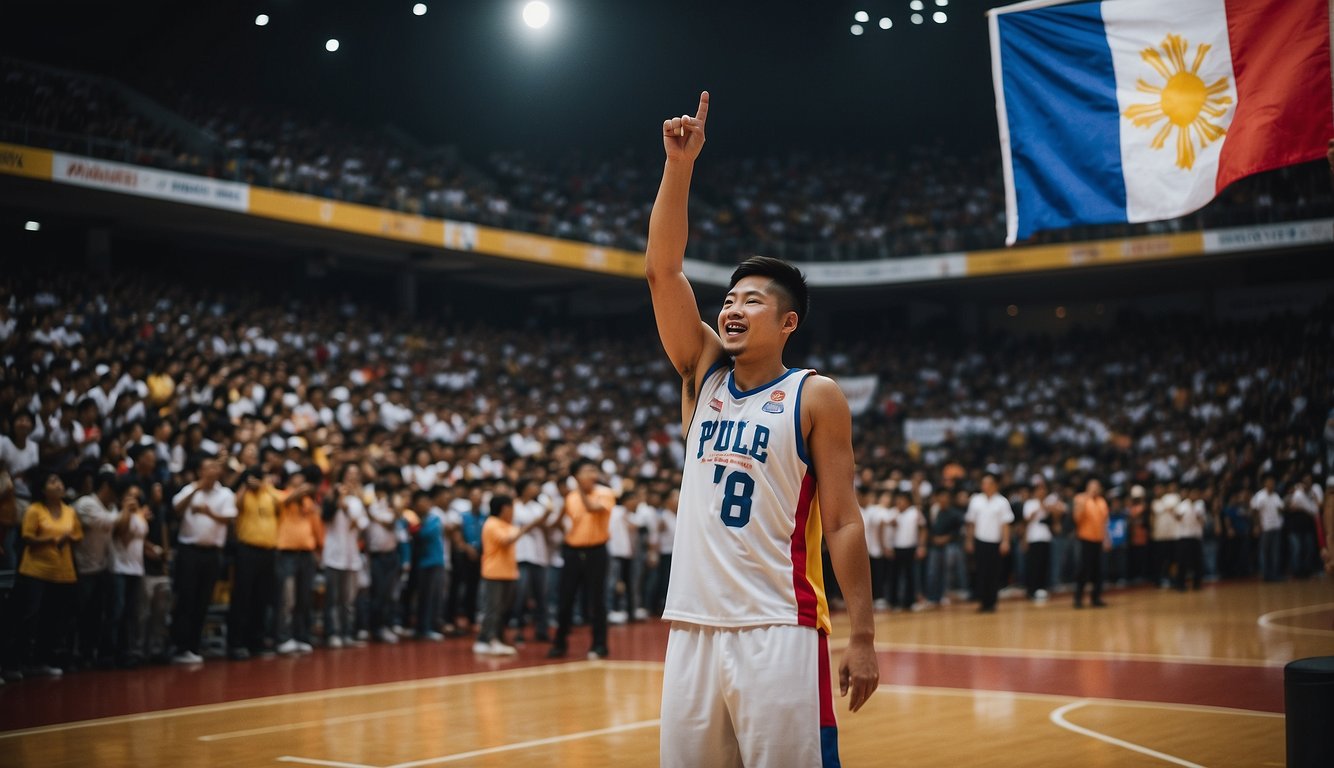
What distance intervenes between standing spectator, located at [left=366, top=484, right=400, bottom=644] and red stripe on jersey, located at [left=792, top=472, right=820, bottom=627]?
34.3ft

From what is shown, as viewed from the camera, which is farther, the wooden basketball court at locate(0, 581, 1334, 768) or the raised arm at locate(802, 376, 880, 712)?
the wooden basketball court at locate(0, 581, 1334, 768)

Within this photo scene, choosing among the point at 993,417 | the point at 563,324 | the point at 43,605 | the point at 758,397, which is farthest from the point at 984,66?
the point at 758,397

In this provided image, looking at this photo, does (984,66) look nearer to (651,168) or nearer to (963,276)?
(963,276)

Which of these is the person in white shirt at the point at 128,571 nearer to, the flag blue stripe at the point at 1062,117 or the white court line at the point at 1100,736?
the white court line at the point at 1100,736

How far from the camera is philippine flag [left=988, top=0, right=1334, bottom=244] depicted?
5621 mm

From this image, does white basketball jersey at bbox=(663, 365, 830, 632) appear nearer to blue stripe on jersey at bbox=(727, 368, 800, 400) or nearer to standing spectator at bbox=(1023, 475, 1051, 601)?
blue stripe on jersey at bbox=(727, 368, 800, 400)

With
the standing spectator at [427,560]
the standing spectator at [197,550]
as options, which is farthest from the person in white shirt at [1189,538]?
the standing spectator at [197,550]

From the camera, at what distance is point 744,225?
107 feet

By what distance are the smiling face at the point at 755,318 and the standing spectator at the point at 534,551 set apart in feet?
32.1

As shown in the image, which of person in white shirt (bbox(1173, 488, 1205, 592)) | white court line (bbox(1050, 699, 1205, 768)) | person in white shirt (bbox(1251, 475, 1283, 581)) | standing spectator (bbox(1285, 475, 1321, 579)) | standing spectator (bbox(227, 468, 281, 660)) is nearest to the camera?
white court line (bbox(1050, 699, 1205, 768))

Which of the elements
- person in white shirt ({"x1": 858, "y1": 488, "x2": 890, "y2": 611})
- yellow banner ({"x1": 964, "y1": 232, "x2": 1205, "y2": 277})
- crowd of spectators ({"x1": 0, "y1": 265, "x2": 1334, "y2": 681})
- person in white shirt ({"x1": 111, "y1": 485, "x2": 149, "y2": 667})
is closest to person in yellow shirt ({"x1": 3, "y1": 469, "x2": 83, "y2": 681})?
crowd of spectators ({"x1": 0, "y1": 265, "x2": 1334, "y2": 681})

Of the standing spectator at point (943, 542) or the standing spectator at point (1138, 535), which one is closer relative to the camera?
the standing spectator at point (943, 542)

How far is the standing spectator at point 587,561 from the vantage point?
12.3 m

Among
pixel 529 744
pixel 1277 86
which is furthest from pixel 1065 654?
pixel 1277 86
